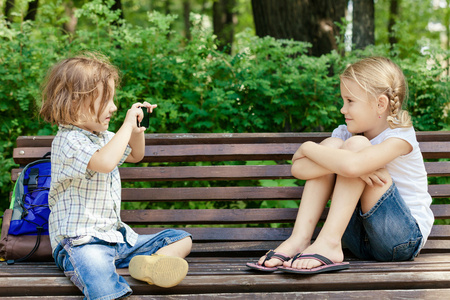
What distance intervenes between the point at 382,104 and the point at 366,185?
0.43m

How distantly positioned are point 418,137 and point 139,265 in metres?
A: 1.92

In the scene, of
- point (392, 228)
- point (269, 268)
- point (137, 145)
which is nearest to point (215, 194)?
point (137, 145)

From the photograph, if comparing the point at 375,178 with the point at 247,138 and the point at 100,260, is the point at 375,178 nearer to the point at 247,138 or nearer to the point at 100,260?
the point at 247,138

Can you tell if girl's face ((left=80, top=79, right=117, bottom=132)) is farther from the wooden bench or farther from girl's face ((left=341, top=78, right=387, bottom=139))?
girl's face ((left=341, top=78, right=387, bottom=139))

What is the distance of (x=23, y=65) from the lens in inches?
150

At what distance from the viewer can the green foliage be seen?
12.2 feet

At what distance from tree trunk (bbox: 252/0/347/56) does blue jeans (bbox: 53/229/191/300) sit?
3238 mm

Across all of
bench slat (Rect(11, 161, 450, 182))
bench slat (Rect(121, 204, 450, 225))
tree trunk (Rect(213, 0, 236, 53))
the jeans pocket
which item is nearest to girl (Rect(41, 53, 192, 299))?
bench slat (Rect(121, 204, 450, 225))

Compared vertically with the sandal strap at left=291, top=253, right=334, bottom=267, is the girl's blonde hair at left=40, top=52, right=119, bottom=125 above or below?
above

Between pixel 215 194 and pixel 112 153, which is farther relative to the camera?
pixel 215 194

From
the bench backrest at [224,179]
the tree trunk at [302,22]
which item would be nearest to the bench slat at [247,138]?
the bench backrest at [224,179]

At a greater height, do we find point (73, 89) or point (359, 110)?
point (73, 89)

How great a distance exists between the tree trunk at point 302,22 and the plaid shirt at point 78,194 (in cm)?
324

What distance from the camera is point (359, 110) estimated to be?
8.18 ft
